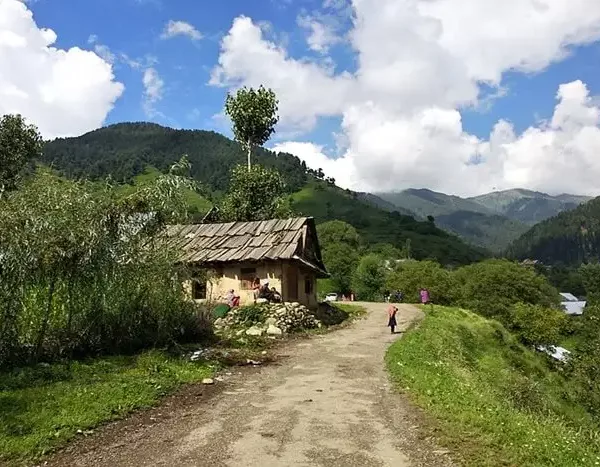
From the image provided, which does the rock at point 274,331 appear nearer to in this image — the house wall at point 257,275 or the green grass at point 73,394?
the house wall at point 257,275

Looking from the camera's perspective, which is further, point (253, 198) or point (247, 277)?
point (253, 198)

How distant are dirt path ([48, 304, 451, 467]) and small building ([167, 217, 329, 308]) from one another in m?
13.2

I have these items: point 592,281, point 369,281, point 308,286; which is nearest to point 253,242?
point 308,286

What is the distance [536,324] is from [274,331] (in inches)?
1641

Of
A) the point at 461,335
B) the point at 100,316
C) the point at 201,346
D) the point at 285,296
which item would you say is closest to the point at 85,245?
the point at 100,316

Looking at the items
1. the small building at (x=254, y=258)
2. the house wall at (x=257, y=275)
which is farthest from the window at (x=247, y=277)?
the house wall at (x=257, y=275)

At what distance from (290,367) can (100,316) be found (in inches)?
253

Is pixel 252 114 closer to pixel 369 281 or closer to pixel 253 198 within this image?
pixel 253 198

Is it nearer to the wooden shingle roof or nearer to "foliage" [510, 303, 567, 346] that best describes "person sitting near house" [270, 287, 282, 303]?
the wooden shingle roof

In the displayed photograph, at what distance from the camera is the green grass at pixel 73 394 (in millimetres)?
10141

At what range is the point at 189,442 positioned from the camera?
10.3 meters

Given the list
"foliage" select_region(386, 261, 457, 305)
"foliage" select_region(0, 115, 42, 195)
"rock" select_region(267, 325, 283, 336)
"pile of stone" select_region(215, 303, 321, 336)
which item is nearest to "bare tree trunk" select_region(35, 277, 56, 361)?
"pile of stone" select_region(215, 303, 321, 336)

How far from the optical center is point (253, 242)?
3188cm

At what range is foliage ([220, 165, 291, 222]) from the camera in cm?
4512
